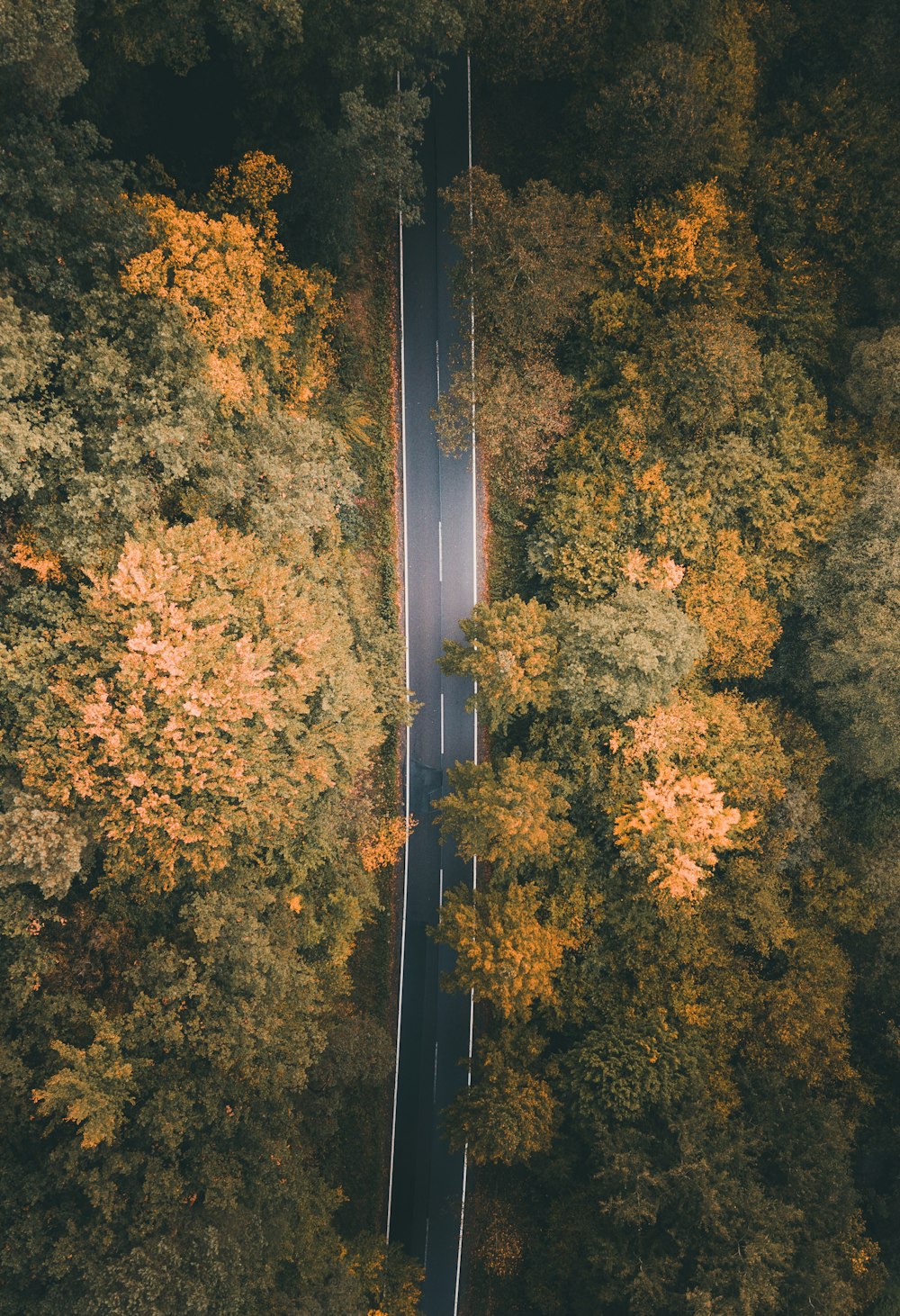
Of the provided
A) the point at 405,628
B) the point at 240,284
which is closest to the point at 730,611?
the point at 405,628

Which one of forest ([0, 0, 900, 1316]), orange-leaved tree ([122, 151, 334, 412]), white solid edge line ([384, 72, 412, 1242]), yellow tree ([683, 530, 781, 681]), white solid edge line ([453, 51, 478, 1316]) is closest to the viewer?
forest ([0, 0, 900, 1316])

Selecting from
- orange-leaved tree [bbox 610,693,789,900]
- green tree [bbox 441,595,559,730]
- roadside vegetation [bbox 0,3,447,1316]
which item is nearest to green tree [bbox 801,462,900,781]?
orange-leaved tree [bbox 610,693,789,900]

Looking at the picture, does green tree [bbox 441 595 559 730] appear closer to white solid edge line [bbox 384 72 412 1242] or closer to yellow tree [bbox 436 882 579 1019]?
white solid edge line [bbox 384 72 412 1242]

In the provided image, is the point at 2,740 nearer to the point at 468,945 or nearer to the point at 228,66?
the point at 468,945

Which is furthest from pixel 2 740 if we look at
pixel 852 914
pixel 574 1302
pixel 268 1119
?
pixel 852 914

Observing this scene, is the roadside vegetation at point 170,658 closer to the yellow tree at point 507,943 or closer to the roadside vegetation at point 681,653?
Answer: the yellow tree at point 507,943

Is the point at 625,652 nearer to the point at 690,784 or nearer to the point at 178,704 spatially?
the point at 690,784

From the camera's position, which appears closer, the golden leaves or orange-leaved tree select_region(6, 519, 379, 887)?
orange-leaved tree select_region(6, 519, 379, 887)
